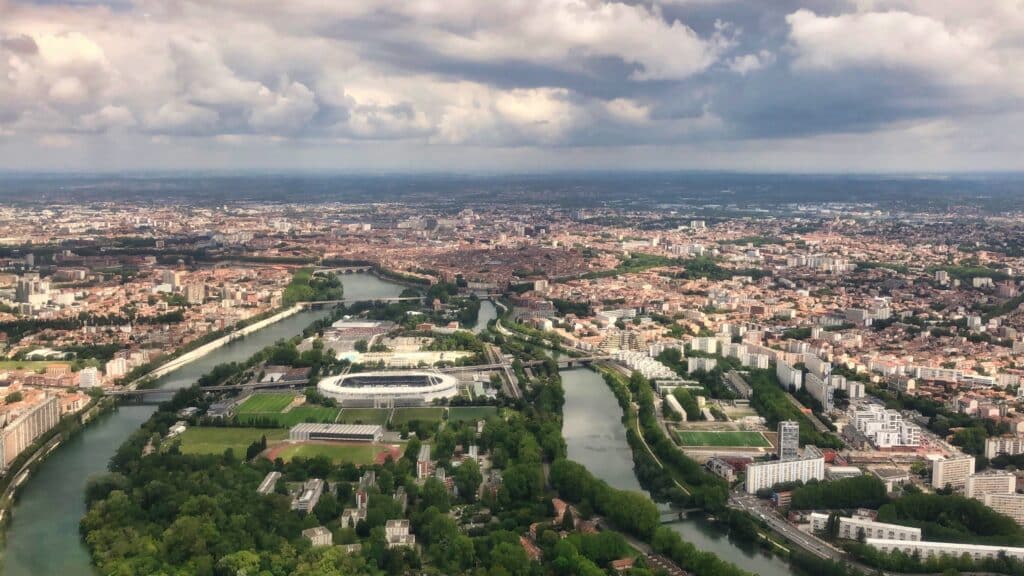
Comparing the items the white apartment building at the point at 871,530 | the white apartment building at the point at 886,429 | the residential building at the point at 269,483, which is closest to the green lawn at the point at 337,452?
the residential building at the point at 269,483

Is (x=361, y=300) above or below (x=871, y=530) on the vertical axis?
above

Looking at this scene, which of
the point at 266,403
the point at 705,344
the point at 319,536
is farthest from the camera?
the point at 705,344

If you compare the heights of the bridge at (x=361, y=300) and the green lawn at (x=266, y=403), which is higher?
the bridge at (x=361, y=300)

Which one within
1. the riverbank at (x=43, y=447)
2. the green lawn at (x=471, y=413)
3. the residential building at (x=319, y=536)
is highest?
the residential building at (x=319, y=536)

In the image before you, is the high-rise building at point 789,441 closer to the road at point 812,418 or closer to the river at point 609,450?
the road at point 812,418

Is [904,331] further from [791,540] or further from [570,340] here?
[791,540]

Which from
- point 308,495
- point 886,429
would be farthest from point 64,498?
point 886,429

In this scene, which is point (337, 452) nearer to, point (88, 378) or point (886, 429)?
point (88, 378)

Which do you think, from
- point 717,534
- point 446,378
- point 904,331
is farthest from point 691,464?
point 904,331

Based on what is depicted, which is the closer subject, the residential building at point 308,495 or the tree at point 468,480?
the residential building at point 308,495
